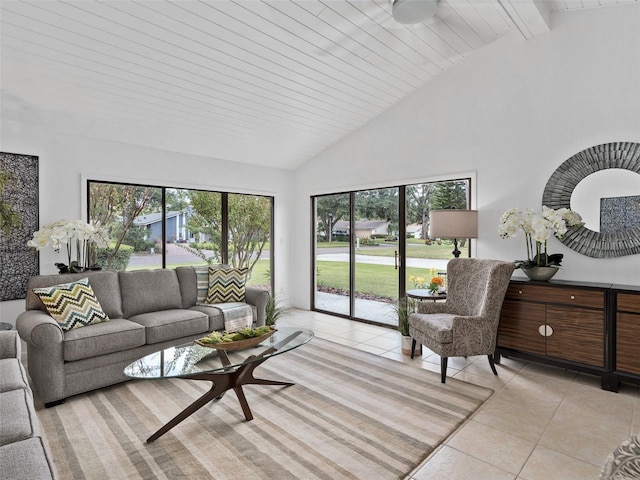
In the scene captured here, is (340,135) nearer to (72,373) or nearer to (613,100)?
(613,100)

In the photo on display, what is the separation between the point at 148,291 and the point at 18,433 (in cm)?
245

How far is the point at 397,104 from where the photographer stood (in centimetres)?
483

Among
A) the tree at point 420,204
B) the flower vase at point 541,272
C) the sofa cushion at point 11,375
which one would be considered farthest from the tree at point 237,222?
the flower vase at point 541,272

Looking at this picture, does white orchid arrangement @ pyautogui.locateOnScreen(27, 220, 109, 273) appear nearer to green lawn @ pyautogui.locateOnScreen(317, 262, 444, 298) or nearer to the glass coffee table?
the glass coffee table

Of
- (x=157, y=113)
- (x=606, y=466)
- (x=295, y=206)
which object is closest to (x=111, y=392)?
(x=157, y=113)

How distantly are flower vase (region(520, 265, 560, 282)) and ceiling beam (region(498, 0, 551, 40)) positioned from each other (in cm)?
232

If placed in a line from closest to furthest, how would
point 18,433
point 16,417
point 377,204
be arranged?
point 18,433 → point 16,417 → point 377,204

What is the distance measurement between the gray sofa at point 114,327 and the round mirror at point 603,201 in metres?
3.24

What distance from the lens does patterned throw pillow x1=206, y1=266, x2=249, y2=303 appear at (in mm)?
4219

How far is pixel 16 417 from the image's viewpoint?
5.24ft

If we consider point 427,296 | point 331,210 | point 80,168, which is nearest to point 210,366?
point 427,296

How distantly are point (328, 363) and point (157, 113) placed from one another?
3.14 m

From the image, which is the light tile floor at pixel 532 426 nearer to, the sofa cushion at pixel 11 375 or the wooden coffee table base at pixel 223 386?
the wooden coffee table base at pixel 223 386

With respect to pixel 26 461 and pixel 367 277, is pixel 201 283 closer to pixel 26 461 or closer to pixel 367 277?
pixel 367 277
